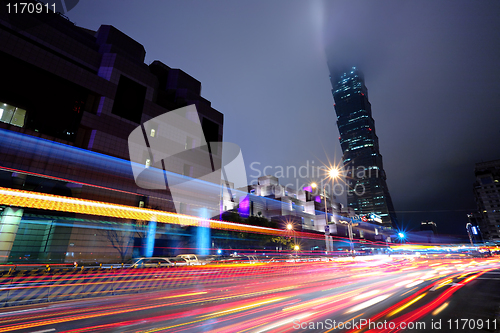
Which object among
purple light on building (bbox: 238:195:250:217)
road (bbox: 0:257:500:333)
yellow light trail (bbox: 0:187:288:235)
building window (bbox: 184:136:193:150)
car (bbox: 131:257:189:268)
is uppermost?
building window (bbox: 184:136:193:150)

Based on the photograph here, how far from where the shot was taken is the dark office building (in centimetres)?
2480

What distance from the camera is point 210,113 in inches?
1903

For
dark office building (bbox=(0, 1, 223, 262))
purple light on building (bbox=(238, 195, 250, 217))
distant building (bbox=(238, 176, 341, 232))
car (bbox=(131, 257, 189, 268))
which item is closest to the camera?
car (bbox=(131, 257, 189, 268))

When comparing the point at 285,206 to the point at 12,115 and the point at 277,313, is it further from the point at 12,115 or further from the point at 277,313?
the point at 277,313

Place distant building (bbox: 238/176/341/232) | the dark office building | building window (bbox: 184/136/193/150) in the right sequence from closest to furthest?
1. the dark office building
2. building window (bbox: 184/136/193/150)
3. distant building (bbox: 238/176/341/232)

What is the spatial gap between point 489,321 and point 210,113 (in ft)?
156

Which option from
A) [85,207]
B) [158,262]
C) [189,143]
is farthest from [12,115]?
[158,262]

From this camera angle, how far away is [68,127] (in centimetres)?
2912

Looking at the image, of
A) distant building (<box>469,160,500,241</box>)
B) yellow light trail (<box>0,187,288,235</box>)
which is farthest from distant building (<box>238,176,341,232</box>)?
distant building (<box>469,160,500,241</box>)

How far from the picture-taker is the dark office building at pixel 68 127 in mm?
24797

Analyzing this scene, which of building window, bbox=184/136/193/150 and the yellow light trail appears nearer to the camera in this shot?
the yellow light trail

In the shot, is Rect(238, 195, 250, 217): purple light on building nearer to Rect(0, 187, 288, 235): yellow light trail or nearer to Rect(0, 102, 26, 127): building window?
Rect(0, 187, 288, 235): yellow light trail

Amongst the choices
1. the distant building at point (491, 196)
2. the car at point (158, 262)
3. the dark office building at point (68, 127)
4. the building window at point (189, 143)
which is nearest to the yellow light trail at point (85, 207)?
the dark office building at point (68, 127)

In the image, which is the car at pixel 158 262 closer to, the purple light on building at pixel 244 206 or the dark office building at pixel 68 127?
the dark office building at pixel 68 127
